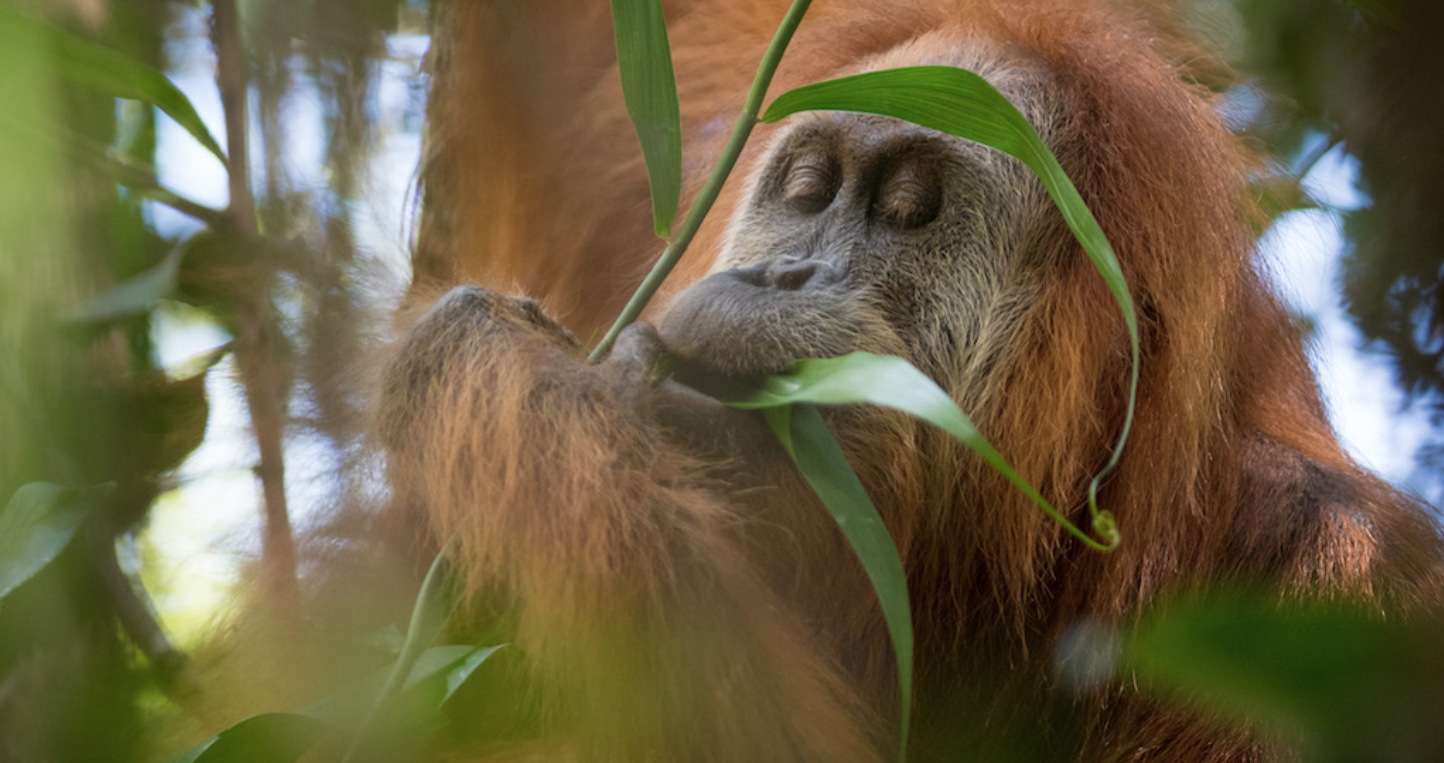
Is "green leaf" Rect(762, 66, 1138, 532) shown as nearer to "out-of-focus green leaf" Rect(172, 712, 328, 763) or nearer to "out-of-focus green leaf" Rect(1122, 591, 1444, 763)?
"out-of-focus green leaf" Rect(1122, 591, 1444, 763)

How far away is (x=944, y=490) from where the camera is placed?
3.93ft

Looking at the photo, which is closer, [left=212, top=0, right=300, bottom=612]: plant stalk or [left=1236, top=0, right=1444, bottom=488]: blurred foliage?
[left=212, top=0, right=300, bottom=612]: plant stalk

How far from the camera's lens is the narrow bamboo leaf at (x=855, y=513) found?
807 millimetres

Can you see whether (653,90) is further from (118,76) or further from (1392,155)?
(1392,155)

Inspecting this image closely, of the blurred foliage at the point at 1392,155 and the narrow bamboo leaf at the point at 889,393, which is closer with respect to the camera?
the narrow bamboo leaf at the point at 889,393

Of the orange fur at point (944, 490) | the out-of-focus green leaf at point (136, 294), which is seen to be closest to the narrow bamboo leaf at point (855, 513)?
the orange fur at point (944, 490)

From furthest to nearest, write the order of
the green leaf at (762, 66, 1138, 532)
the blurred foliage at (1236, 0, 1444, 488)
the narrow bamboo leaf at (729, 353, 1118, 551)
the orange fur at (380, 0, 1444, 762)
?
1. the blurred foliage at (1236, 0, 1444, 488)
2. the orange fur at (380, 0, 1444, 762)
3. the green leaf at (762, 66, 1138, 532)
4. the narrow bamboo leaf at (729, 353, 1118, 551)

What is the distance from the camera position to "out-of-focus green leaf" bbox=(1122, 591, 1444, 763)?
0.81 m

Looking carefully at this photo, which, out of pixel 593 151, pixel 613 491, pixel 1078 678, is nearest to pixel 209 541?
pixel 613 491

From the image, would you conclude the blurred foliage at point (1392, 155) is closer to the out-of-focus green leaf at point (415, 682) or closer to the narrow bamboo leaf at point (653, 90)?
the narrow bamboo leaf at point (653, 90)

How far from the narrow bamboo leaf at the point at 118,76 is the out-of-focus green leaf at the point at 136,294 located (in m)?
0.13

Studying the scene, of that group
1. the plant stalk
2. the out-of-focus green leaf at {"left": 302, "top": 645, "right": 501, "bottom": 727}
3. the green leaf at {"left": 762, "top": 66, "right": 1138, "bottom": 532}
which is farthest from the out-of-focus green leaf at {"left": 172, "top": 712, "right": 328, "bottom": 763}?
the green leaf at {"left": 762, "top": 66, "right": 1138, "bottom": 532}

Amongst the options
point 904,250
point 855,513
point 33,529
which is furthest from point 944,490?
point 33,529

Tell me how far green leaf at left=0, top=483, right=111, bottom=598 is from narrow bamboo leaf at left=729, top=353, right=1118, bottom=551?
1.78 feet
